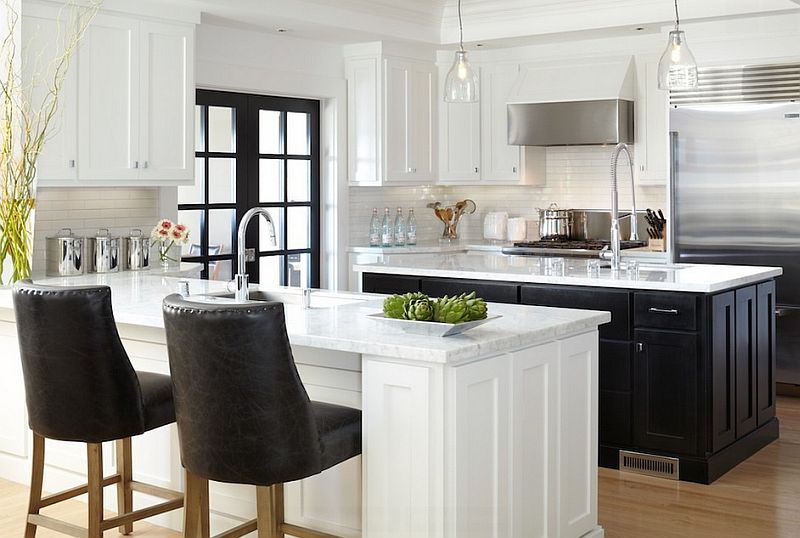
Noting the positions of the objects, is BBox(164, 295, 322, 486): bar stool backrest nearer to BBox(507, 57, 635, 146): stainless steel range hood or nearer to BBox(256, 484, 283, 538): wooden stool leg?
BBox(256, 484, 283, 538): wooden stool leg

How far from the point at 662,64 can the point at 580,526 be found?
6.65ft

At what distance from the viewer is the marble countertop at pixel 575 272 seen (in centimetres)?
475

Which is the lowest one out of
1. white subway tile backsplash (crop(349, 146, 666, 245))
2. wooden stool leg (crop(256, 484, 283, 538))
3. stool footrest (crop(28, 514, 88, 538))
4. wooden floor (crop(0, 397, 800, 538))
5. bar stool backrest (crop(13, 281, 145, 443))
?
wooden floor (crop(0, 397, 800, 538))

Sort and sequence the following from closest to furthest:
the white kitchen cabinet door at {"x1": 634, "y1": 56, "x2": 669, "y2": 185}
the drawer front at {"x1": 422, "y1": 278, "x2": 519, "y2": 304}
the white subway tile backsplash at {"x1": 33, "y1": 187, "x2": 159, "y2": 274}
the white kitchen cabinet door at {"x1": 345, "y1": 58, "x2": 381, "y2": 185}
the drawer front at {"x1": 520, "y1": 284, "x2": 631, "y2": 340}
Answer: the drawer front at {"x1": 520, "y1": 284, "x2": 631, "y2": 340} → the drawer front at {"x1": 422, "y1": 278, "x2": 519, "y2": 304} → the white subway tile backsplash at {"x1": 33, "y1": 187, "x2": 159, "y2": 274} → the white kitchen cabinet door at {"x1": 634, "y1": 56, "x2": 669, "y2": 185} → the white kitchen cabinet door at {"x1": 345, "y1": 58, "x2": 381, "y2": 185}

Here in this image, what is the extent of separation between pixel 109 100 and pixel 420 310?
2956 millimetres

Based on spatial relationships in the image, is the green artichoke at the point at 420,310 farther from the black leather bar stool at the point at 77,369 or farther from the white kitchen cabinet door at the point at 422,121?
the white kitchen cabinet door at the point at 422,121

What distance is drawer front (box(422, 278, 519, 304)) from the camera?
5.21 meters

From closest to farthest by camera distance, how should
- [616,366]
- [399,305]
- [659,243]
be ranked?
[399,305], [616,366], [659,243]

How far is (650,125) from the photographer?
24.0 feet

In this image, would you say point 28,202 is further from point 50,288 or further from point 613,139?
point 613,139

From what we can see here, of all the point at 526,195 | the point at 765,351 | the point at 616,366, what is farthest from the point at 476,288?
the point at 526,195

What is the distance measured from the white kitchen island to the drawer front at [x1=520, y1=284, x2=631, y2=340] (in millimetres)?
1081

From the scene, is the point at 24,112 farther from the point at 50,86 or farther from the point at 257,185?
the point at 257,185

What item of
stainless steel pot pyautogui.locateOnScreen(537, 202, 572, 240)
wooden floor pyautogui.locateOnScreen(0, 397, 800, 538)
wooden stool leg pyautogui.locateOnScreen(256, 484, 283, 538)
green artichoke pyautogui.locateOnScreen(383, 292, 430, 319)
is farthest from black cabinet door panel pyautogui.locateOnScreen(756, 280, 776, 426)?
wooden stool leg pyautogui.locateOnScreen(256, 484, 283, 538)
